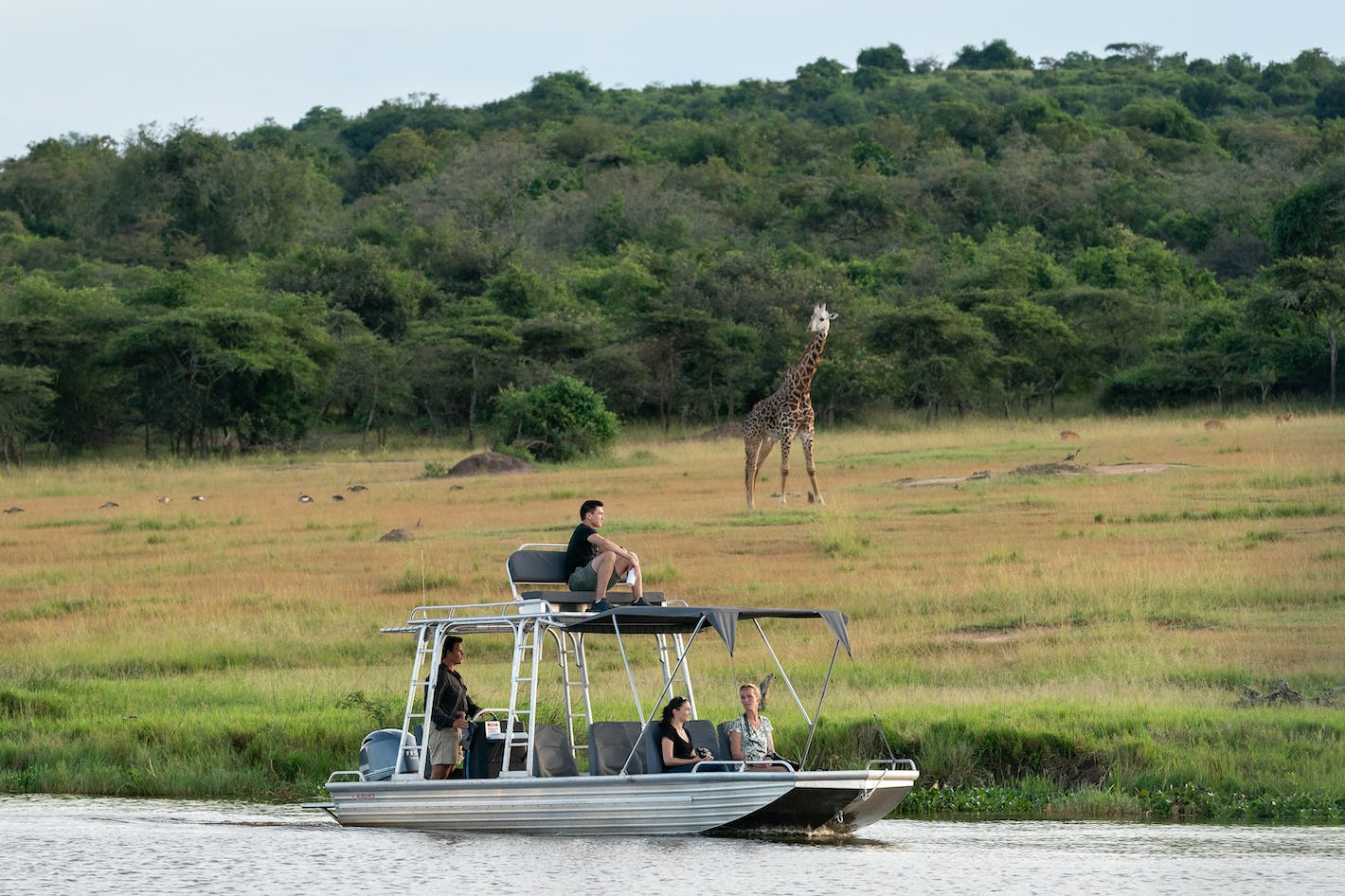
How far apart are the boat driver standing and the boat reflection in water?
0.53 ft

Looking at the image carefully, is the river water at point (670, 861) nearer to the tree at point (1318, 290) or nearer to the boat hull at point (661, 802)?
the boat hull at point (661, 802)

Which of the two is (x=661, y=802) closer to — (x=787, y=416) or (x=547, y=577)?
(x=547, y=577)

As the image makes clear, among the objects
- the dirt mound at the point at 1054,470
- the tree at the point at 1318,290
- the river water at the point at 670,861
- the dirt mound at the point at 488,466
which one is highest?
the tree at the point at 1318,290

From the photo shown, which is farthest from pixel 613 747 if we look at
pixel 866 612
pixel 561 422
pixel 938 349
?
pixel 938 349

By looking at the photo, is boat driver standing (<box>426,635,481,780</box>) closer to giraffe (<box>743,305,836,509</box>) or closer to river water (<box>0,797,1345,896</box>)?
river water (<box>0,797,1345,896</box>)

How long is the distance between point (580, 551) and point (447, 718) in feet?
4.98

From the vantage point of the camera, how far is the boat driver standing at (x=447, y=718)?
41.8ft

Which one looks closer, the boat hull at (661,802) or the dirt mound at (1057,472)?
the boat hull at (661,802)

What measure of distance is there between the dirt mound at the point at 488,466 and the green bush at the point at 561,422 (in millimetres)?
2438

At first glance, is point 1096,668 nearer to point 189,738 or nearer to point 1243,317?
point 189,738

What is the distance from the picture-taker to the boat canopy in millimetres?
11219

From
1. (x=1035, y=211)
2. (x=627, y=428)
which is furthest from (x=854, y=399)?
(x=1035, y=211)

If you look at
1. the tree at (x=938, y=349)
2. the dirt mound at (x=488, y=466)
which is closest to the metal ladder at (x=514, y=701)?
the dirt mound at (x=488, y=466)

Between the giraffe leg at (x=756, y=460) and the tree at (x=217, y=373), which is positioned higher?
the tree at (x=217, y=373)
